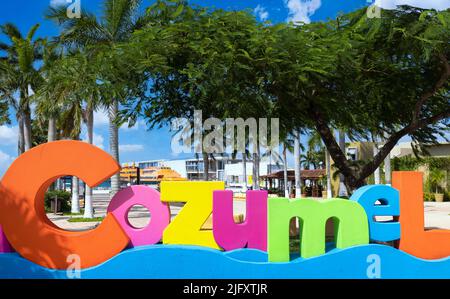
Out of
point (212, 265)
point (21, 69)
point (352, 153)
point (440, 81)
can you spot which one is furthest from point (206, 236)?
point (352, 153)

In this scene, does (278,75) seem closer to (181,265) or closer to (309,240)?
(309,240)

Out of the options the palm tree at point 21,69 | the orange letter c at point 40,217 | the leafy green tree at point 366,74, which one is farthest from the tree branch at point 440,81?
the palm tree at point 21,69

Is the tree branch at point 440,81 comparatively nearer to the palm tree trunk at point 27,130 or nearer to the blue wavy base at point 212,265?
the blue wavy base at point 212,265

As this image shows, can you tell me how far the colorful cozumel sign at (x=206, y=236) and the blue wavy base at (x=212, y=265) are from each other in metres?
0.02

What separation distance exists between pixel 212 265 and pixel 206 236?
0.62 metres

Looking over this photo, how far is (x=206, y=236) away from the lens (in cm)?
845

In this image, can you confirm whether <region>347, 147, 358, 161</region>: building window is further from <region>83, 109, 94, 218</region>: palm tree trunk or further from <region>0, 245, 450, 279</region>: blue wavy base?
<region>0, 245, 450, 279</region>: blue wavy base

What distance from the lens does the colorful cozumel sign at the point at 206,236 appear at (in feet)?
26.6

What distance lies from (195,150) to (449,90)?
23.7 ft

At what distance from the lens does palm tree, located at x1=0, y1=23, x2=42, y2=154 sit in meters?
25.1

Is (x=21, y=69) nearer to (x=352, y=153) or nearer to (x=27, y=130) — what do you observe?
(x=27, y=130)

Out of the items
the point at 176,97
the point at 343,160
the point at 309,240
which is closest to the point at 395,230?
the point at 309,240

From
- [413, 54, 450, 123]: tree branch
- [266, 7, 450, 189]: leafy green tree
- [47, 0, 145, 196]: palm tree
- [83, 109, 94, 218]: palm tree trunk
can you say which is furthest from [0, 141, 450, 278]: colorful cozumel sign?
[83, 109, 94, 218]: palm tree trunk
